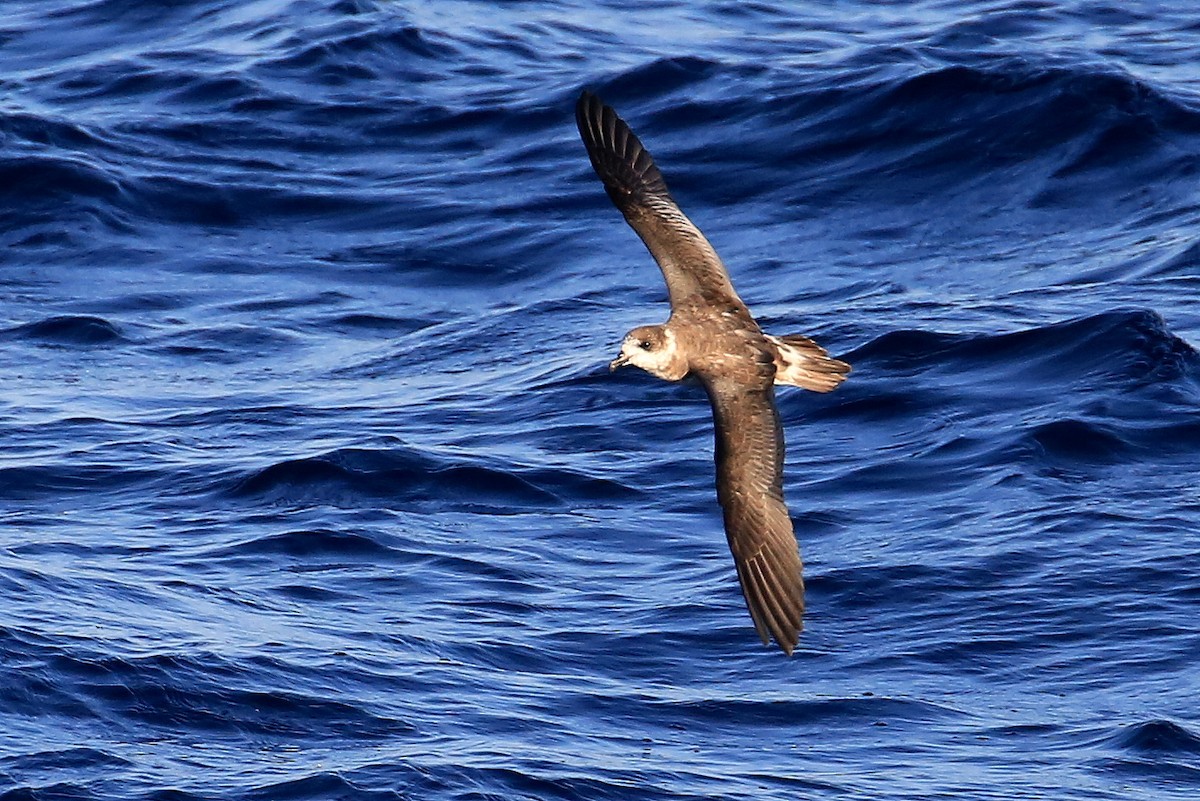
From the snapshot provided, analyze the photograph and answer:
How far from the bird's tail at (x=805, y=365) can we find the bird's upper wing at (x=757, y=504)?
0.46 ft

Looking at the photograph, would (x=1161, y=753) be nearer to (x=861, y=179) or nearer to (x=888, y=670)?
(x=888, y=670)

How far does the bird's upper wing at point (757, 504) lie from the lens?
7113 mm

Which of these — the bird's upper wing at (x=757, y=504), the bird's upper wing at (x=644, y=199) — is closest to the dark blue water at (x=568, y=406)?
the bird's upper wing at (x=757, y=504)

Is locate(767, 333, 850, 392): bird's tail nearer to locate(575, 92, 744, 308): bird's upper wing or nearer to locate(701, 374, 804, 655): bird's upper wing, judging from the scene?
locate(701, 374, 804, 655): bird's upper wing

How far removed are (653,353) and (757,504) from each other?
2.17 feet

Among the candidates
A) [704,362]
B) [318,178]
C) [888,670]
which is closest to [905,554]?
[888,670]

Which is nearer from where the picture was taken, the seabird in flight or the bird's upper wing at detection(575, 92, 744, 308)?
the seabird in flight

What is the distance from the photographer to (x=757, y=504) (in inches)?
284

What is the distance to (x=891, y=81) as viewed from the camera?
1457 centimetres

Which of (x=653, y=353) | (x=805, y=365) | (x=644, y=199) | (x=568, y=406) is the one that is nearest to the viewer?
(x=653, y=353)

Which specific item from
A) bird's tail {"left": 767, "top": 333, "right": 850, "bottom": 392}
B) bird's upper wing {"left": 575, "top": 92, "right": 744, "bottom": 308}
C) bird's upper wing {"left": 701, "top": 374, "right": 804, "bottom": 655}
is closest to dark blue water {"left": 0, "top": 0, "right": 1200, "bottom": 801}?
bird's upper wing {"left": 701, "top": 374, "right": 804, "bottom": 655}

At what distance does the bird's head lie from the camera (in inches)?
287

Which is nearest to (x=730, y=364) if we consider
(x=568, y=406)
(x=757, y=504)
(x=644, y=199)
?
(x=757, y=504)

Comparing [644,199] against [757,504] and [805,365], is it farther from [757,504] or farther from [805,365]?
[757,504]
